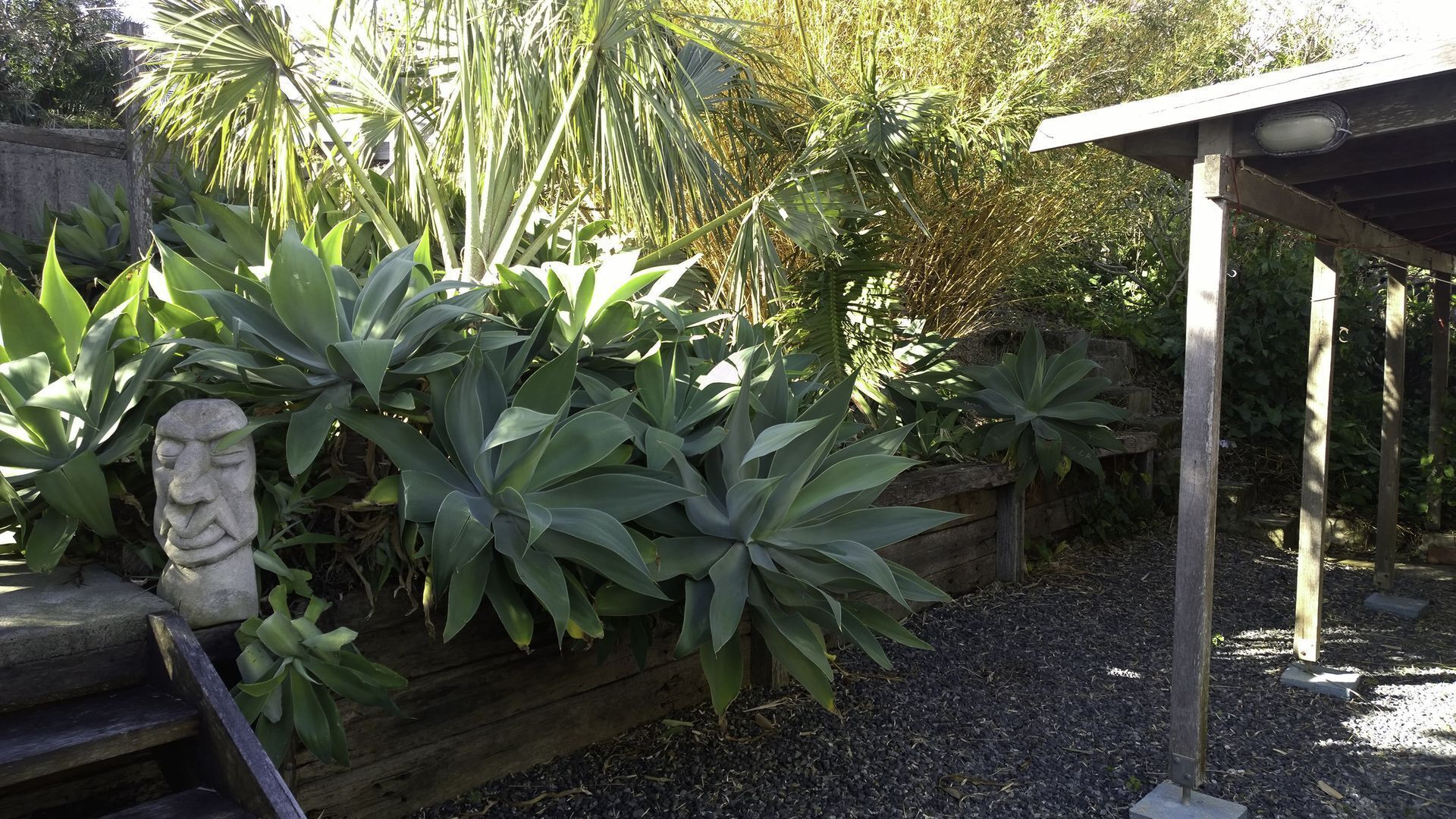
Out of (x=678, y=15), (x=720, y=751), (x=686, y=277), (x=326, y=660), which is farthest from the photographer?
(x=686, y=277)

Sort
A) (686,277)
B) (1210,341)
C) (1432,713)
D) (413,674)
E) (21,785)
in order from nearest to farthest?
(21,785) → (413,674) → (1210,341) → (1432,713) → (686,277)

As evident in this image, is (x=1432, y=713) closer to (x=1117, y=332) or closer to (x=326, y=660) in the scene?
(x=326, y=660)

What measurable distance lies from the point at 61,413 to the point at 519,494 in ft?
3.32

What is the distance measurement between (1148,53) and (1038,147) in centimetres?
492

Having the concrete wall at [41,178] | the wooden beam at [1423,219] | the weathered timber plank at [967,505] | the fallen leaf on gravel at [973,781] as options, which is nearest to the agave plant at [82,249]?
the concrete wall at [41,178]

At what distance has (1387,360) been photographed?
4770 millimetres

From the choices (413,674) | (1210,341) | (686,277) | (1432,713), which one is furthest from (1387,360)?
(413,674)

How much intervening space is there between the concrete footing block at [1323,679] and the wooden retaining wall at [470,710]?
2011mm

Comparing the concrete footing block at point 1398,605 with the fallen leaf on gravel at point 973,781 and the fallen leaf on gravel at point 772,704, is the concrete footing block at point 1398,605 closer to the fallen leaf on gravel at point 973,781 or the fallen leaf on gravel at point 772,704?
the fallen leaf on gravel at point 973,781

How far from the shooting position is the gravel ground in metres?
2.58

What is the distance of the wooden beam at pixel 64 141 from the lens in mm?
5130

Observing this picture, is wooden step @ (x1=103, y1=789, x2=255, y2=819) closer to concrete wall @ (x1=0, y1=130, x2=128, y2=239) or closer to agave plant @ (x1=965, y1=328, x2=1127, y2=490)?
agave plant @ (x1=965, y1=328, x2=1127, y2=490)

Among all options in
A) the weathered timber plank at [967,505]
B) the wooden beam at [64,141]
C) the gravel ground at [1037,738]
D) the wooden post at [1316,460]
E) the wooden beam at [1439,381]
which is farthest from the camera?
the wooden beam at [64,141]

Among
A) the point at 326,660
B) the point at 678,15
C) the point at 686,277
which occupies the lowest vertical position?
the point at 326,660
